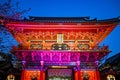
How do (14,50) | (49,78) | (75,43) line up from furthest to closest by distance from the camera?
(75,43) < (49,78) < (14,50)

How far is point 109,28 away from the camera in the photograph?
53.4 ft

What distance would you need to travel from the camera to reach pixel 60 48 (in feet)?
53.3

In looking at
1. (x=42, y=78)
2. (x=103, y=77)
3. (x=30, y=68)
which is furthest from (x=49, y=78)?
(x=103, y=77)

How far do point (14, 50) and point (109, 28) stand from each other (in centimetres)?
886

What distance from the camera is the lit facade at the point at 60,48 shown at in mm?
15102

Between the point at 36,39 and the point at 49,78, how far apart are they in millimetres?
3921

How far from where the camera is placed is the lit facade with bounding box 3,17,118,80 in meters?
15.1

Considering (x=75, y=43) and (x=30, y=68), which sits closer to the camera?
(x=30, y=68)

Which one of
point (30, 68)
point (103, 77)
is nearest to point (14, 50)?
point (30, 68)

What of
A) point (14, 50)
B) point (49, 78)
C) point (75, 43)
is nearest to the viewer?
point (14, 50)

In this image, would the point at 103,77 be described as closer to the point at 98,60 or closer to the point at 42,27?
the point at 98,60

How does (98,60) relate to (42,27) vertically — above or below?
below

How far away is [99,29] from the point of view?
16.2 m

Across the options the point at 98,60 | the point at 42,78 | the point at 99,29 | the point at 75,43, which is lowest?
the point at 42,78
